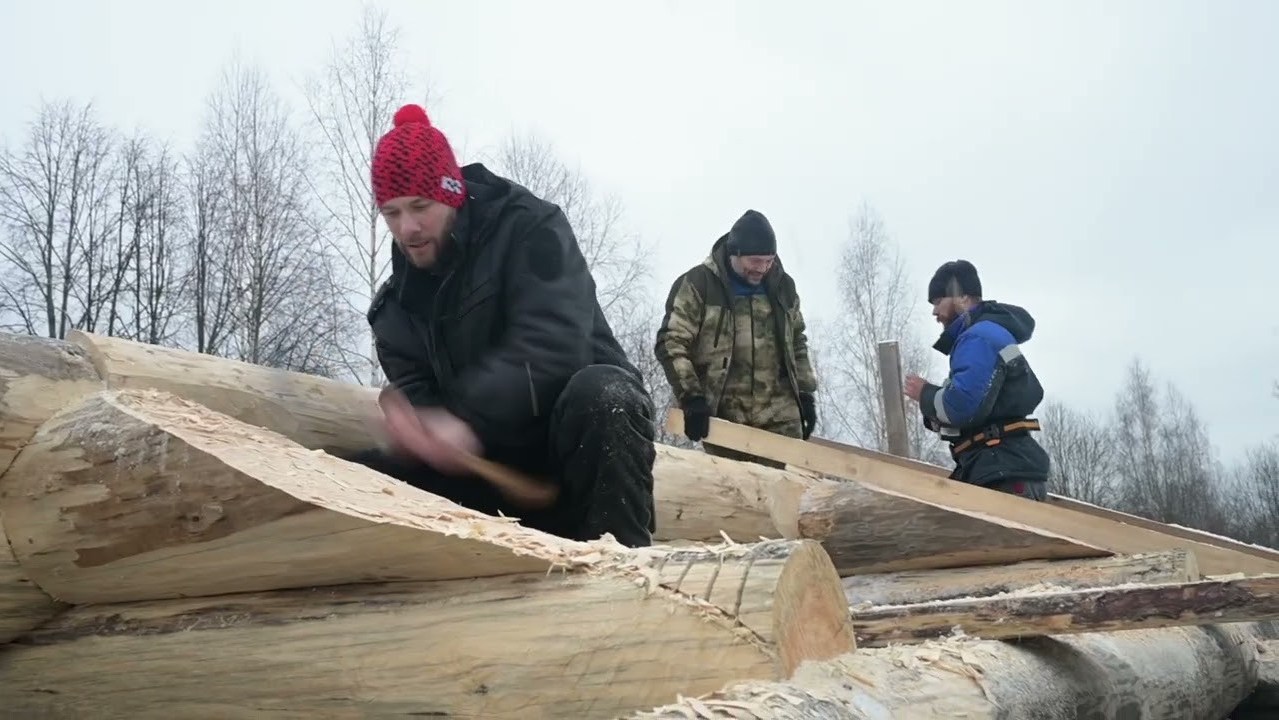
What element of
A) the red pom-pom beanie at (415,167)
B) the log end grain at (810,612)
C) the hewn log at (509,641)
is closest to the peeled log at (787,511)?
the red pom-pom beanie at (415,167)

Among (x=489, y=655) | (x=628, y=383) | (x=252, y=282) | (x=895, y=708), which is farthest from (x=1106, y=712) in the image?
(x=252, y=282)

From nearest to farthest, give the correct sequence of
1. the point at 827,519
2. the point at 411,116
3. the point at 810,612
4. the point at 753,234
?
the point at 810,612, the point at 411,116, the point at 827,519, the point at 753,234

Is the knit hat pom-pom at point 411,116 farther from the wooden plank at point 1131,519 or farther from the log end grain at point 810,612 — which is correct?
the wooden plank at point 1131,519

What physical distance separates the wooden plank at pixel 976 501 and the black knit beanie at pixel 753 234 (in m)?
0.91

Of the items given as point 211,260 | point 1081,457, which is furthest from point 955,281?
point 1081,457

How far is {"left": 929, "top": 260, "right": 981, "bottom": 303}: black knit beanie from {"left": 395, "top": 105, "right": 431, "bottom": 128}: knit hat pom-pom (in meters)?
3.08

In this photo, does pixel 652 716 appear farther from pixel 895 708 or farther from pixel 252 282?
pixel 252 282

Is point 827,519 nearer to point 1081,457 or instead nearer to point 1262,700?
point 1262,700

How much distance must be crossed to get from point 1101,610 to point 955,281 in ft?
10.9

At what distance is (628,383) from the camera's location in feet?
8.46

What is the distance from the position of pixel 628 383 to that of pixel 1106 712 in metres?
1.22

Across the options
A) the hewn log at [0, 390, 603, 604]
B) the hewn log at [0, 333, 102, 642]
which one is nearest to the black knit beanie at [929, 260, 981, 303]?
the hewn log at [0, 390, 603, 604]

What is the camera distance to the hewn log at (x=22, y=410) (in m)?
2.14

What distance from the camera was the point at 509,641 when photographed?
156 cm
